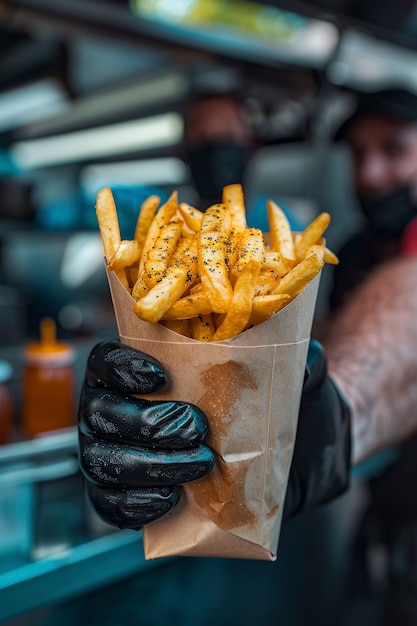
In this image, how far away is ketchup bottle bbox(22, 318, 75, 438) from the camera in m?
1.97

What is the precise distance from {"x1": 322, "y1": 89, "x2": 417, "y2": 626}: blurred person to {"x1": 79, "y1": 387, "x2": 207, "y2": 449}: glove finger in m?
0.74

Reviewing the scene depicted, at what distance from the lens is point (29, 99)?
213 inches

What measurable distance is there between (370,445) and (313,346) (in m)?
0.62

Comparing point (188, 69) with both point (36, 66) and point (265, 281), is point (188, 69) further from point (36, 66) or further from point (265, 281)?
point (265, 281)

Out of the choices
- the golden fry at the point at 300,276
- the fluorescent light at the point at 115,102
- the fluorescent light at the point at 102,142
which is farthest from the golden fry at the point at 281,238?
the fluorescent light at the point at 102,142

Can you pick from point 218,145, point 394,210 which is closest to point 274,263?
point 394,210

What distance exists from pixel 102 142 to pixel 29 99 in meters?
1.79

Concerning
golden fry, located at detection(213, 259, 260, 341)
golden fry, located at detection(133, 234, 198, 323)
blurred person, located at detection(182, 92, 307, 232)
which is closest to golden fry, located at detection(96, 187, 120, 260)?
golden fry, located at detection(133, 234, 198, 323)

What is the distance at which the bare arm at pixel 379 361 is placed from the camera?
1.70 metres

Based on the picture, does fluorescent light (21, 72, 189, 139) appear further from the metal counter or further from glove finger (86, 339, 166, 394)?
glove finger (86, 339, 166, 394)

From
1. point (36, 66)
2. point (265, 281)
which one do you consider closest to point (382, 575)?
point (265, 281)

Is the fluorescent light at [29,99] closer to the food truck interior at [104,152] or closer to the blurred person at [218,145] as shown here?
the food truck interior at [104,152]

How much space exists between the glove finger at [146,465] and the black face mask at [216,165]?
2.47 meters

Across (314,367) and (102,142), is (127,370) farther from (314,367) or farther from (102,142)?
(102,142)
